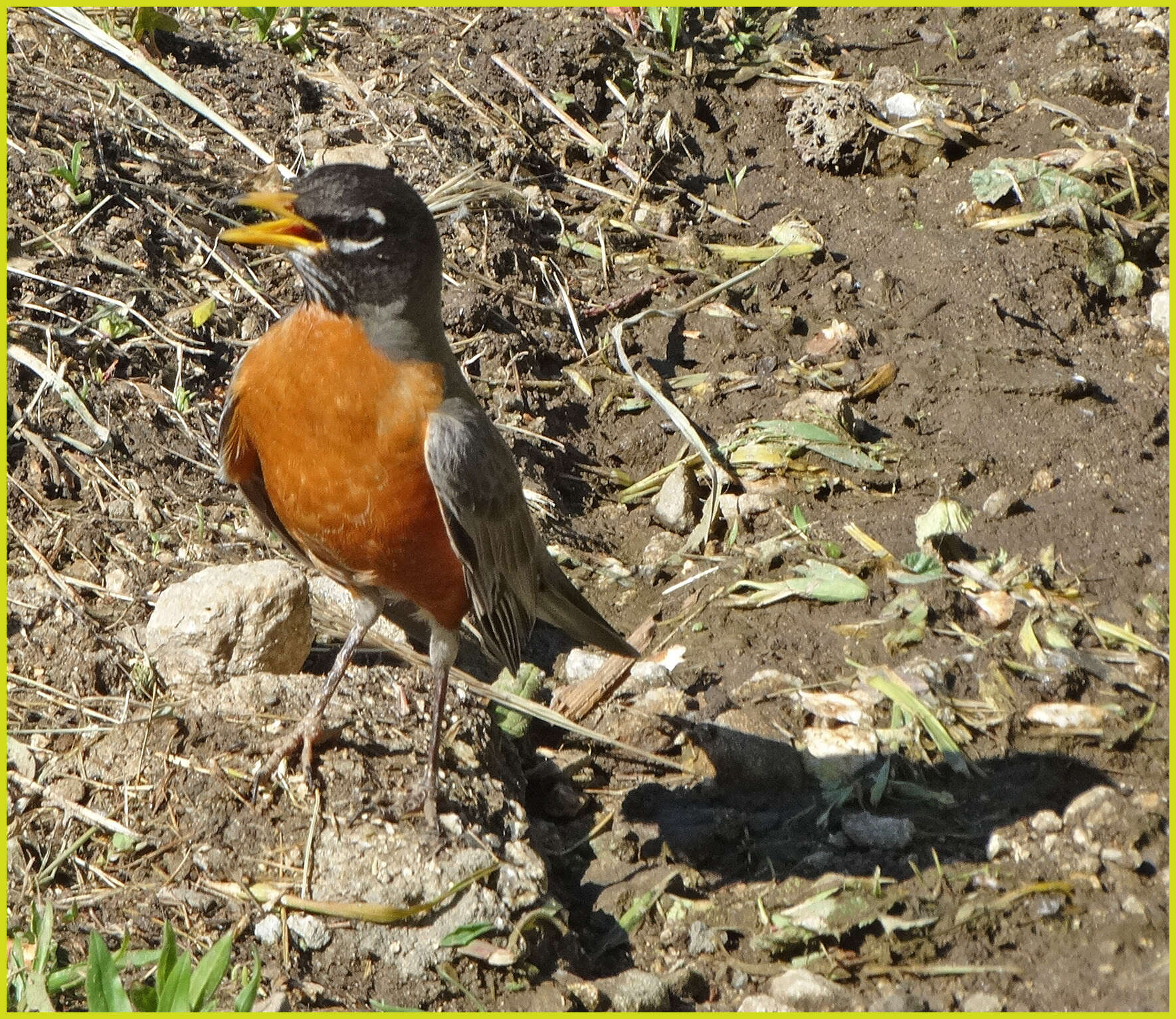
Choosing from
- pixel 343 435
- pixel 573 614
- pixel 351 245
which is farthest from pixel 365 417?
pixel 573 614

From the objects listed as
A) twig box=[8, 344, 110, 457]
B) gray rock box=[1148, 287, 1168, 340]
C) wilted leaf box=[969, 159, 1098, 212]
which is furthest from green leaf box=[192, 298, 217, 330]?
gray rock box=[1148, 287, 1168, 340]

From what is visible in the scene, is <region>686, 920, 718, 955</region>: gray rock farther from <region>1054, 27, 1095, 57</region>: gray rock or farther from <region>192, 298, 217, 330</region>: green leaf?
<region>1054, 27, 1095, 57</region>: gray rock

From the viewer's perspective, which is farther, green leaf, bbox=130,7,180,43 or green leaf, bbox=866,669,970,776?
green leaf, bbox=130,7,180,43

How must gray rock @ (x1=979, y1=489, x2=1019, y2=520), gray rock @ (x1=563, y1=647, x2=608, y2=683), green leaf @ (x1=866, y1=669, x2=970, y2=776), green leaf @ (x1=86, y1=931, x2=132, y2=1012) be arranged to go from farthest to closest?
gray rock @ (x1=979, y1=489, x2=1019, y2=520)
gray rock @ (x1=563, y1=647, x2=608, y2=683)
green leaf @ (x1=866, y1=669, x2=970, y2=776)
green leaf @ (x1=86, y1=931, x2=132, y2=1012)

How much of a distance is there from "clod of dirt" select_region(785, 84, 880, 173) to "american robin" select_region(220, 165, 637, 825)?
355 centimetres

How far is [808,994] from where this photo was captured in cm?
362

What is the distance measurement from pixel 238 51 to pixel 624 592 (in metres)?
3.85

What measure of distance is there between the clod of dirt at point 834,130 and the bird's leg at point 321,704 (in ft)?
12.8

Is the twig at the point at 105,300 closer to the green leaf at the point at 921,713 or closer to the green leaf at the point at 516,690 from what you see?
the green leaf at the point at 516,690

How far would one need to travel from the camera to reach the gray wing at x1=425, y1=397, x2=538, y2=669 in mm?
4098

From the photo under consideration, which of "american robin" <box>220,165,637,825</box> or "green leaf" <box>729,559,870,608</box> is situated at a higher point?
"american robin" <box>220,165,637,825</box>

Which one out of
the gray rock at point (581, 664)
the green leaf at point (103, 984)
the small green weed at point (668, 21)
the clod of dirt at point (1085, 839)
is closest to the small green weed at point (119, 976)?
the green leaf at point (103, 984)

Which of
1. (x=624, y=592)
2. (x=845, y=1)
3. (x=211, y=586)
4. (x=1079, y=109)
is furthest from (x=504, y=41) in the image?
(x=211, y=586)

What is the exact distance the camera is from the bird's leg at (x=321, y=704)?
4.01 metres
